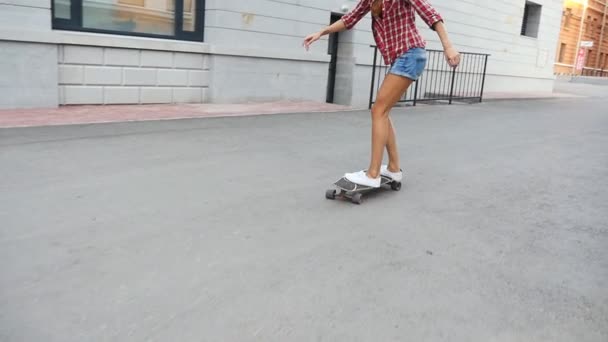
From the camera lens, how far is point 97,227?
12.1 ft

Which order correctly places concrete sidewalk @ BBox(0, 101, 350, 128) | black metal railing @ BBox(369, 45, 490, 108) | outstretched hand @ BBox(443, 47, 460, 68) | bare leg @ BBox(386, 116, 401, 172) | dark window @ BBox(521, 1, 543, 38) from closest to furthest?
1. outstretched hand @ BBox(443, 47, 460, 68)
2. bare leg @ BBox(386, 116, 401, 172)
3. concrete sidewalk @ BBox(0, 101, 350, 128)
4. black metal railing @ BBox(369, 45, 490, 108)
5. dark window @ BBox(521, 1, 543, 38)

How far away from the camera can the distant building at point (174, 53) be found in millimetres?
8703

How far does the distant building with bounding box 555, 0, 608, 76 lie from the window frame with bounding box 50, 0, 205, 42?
36897 mm

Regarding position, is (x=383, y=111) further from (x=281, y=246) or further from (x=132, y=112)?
(x=132, y=112)

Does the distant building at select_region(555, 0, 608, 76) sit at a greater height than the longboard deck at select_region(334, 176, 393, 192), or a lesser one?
greater

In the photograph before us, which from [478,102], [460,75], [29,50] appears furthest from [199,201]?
[460,75]

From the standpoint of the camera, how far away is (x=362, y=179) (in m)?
4.61

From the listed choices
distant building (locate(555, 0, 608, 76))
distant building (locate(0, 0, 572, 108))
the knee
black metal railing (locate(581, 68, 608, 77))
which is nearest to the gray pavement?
the knee

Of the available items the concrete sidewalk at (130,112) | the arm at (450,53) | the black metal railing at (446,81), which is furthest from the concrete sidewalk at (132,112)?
the arm at (450,53)

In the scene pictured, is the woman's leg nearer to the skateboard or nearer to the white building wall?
the skateboard

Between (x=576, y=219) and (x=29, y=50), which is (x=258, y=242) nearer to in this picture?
(x=576, y=219)

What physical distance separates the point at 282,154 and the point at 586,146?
15.8 feet

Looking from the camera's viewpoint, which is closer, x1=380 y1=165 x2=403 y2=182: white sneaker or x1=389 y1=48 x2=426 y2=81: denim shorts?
x1=389 y1=48 x2=426 y2=81: denim shorts

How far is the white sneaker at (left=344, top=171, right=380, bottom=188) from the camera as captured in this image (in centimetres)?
459
